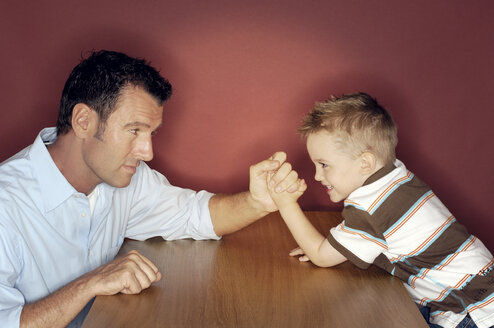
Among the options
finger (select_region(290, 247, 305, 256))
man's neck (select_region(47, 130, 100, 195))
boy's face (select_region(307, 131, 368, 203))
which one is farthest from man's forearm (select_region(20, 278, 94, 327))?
boy's face (select_region(307, 131, 368, 203))

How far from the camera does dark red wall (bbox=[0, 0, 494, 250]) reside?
1.93 metres

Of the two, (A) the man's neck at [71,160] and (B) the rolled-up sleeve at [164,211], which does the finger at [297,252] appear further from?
(A) the man's neck at [71,160]

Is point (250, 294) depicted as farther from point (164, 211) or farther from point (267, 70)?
point (267, 70)

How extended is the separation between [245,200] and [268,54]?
0.59 metres

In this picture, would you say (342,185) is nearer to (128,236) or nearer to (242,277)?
(242,277)

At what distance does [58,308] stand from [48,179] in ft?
Answer: 1.10

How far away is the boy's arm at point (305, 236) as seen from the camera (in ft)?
4.84

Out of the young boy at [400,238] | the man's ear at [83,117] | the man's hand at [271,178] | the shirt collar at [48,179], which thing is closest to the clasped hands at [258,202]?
the man's hand at [271,178]

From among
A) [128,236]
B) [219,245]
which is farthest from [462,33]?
[128,236]

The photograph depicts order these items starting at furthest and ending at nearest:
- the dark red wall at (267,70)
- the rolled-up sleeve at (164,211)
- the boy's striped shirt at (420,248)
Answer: the dark red wall at (267,70) → the rolled-up sleeve at (164,211) → the boy's striped shirt at (420,248)

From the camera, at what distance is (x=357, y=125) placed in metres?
1.55

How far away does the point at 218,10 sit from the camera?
76.2 inches

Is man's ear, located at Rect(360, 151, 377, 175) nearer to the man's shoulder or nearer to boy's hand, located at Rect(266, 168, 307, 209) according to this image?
boy's hand, located at Rect(266, 168, 307, 209)

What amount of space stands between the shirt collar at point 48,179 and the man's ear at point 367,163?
0.78 metres
